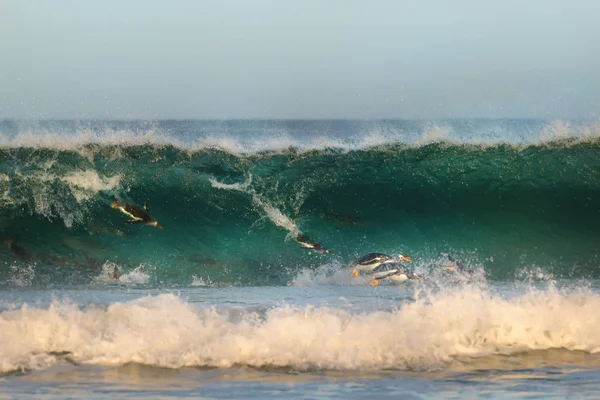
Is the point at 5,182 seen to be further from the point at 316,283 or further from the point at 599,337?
the point at 599,337

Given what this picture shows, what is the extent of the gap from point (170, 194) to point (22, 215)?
7.10 feet

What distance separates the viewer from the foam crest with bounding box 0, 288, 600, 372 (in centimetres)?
696

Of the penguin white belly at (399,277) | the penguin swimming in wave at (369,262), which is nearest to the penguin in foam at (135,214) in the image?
the penguin swimming in wave at (369,262)

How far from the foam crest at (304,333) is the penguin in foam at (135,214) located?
4807 millimetres

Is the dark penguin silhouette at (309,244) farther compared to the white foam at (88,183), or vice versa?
the white foam at (88,183)

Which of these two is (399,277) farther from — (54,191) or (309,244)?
(54,191)

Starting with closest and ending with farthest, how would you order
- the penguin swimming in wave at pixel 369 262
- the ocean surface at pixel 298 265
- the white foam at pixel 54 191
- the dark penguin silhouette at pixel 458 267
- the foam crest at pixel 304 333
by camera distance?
the ocean surface at pixel 298 265 < the foam crest at pixel 304 333 < the penguin swimming in wave at pixel 369 262 < the dark penguin silhouette at pixel 458 267 < the white foam at pixel 54 191

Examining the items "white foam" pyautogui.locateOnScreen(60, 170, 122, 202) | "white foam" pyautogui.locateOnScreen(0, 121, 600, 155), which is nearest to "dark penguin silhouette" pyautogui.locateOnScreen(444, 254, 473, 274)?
"white foam" pyautogui.locateOnScreen(0, 121, 600, 155)

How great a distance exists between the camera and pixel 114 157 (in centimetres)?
1392

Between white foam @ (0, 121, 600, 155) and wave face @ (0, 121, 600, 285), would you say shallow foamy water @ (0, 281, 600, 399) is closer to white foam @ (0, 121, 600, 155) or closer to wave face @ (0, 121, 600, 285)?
wave face @ (0, 121, 600, 285)

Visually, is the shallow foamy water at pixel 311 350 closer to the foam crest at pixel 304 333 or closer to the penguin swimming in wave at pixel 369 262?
the foam crest at pixel 304 333

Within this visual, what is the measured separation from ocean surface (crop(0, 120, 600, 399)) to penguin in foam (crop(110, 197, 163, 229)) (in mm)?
134

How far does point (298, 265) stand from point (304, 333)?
462cm

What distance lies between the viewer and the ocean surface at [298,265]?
6.77 metres
